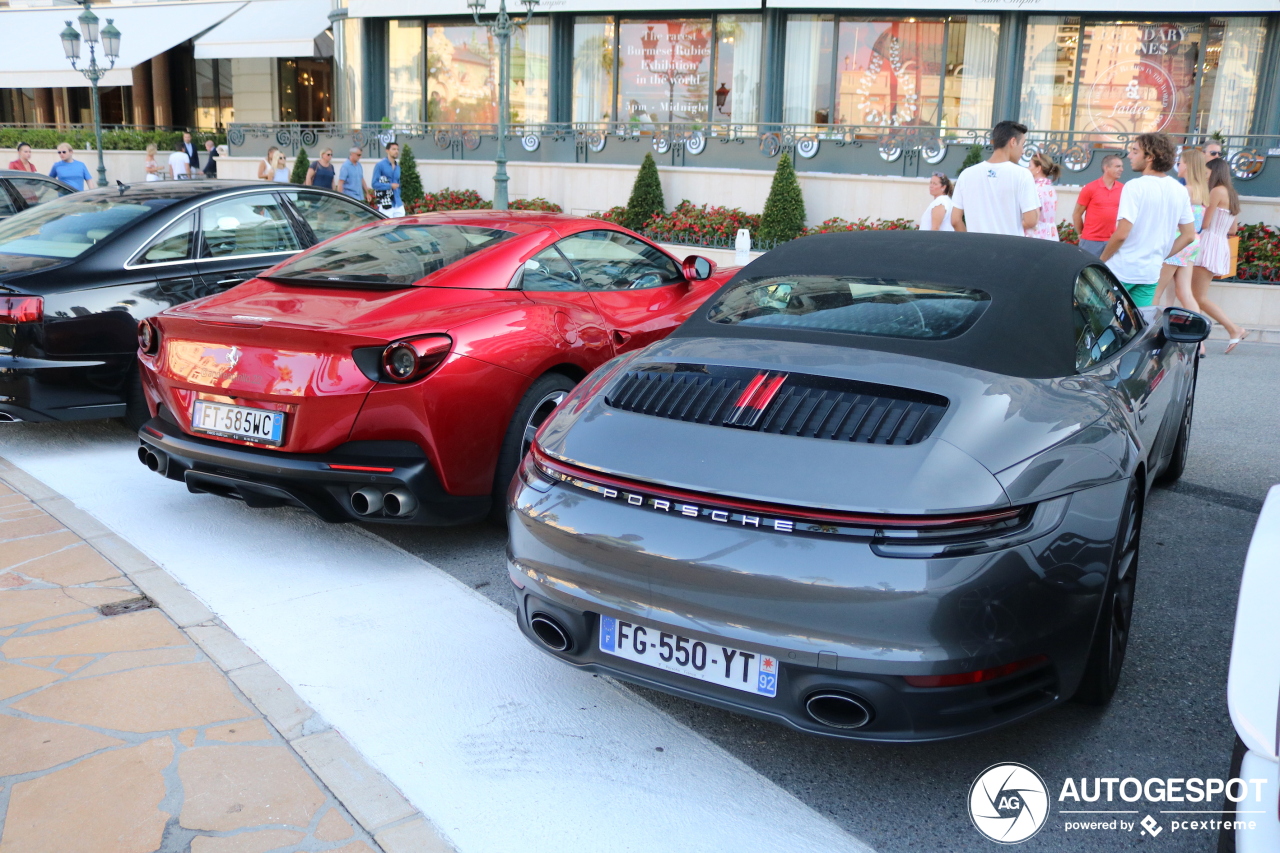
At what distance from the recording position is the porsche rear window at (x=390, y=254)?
15.7ft

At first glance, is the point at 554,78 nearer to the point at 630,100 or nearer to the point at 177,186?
the point at 630,100

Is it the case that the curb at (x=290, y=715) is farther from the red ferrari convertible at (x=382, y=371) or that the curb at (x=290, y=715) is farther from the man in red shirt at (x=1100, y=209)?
the man in red shirt at (x=1100, y=209)

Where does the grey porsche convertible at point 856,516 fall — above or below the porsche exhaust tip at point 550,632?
above

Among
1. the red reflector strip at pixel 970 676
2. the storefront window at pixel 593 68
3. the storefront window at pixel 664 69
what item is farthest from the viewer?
the storefront window at pixel 593 68

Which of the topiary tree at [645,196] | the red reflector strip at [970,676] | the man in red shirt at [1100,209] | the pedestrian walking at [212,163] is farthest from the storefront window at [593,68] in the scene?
the red reflector strip at [970,676]

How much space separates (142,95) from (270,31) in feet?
34.6

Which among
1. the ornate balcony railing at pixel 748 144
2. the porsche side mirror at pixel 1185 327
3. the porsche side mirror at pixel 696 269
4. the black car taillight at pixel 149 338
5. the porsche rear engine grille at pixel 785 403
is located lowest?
the black car taillight at pixel 149 338

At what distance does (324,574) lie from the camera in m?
4.32

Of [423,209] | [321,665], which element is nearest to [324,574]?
[321,665]

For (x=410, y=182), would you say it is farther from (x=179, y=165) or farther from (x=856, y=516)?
(x=856, y=516)

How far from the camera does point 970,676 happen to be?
2482 millimetres

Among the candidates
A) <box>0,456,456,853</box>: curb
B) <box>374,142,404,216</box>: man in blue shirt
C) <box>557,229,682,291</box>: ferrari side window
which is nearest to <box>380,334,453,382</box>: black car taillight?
<box>0,456,456,853</box>: curb

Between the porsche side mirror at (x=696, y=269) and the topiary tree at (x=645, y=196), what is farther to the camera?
the topiary tree at (x=645, y=196)

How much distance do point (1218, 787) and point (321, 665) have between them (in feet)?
8.94
